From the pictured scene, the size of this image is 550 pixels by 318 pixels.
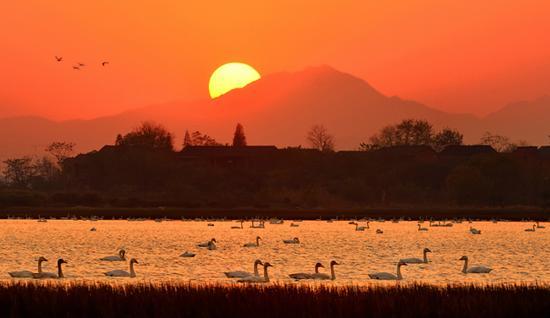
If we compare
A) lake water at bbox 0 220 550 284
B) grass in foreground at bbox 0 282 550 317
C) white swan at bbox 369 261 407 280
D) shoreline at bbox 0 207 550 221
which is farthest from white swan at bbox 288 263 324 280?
shoreline at bbox 0 207 550 221

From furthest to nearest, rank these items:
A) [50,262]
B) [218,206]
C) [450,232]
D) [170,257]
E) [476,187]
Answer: [218,206] → [476,187] → [450,232] → [170,257] → [50,262]

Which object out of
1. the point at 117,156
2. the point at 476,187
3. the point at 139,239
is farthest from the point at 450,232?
the point at 117,156

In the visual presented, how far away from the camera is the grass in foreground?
26734 mm

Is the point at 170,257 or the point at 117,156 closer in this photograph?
the point at 170,257

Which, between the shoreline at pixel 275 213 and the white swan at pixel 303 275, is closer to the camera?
the white swan at pixel 303 275

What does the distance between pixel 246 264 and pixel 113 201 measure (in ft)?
344

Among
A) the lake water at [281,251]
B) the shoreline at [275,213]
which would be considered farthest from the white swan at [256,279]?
the shoreline at [275,213]

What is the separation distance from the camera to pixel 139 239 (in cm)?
9125

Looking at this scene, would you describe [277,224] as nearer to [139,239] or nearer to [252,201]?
[139,239]

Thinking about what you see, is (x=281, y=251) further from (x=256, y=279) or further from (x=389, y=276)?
(x=256, y=279)

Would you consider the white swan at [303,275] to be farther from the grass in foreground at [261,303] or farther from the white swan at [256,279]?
the grass in foreground at [261,303]

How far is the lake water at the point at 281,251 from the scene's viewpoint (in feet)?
167

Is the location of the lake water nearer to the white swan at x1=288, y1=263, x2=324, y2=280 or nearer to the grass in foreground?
the white swan at x1=288, y1=263, x2=324, y2=280

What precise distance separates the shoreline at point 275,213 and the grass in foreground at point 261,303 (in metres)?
108
